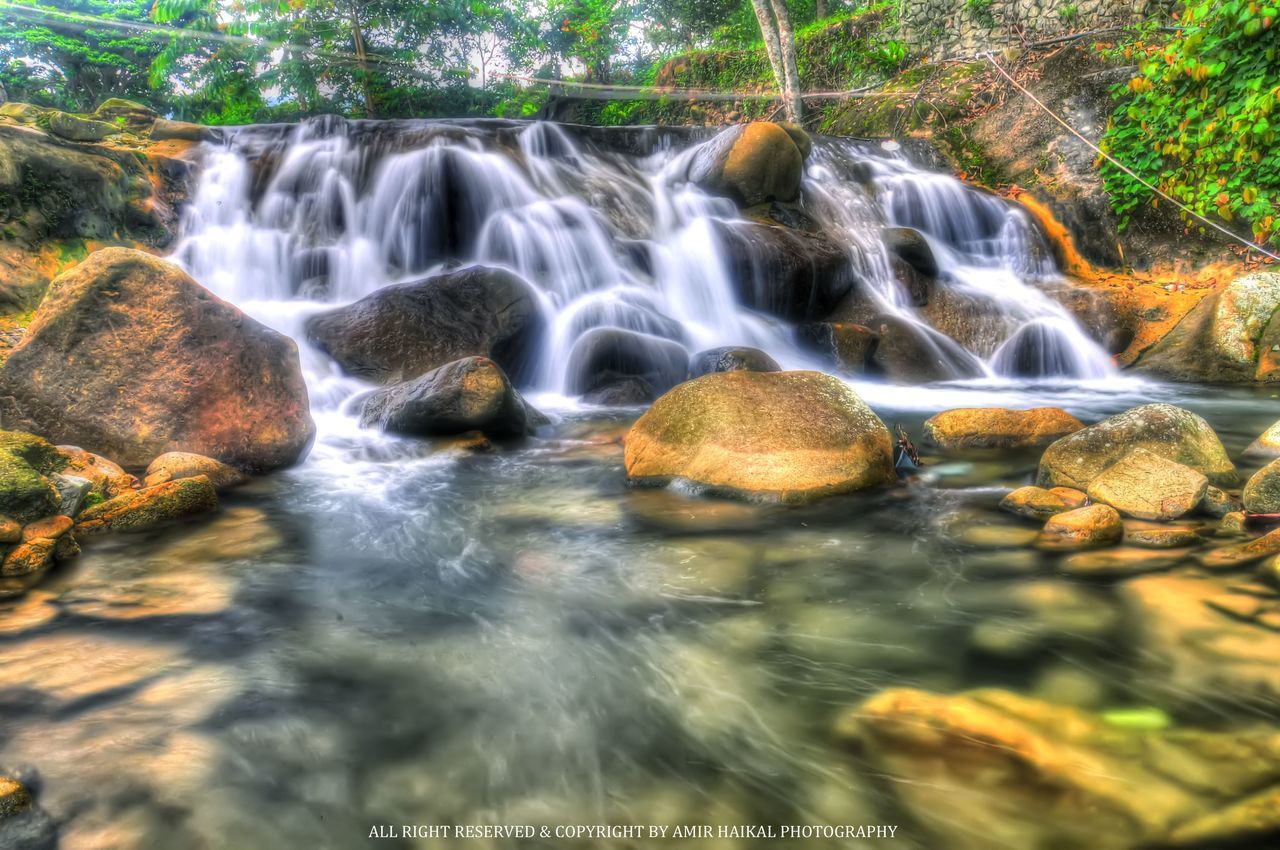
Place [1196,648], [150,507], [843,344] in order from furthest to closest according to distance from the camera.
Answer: [843,344], [150,507], [1196,648]

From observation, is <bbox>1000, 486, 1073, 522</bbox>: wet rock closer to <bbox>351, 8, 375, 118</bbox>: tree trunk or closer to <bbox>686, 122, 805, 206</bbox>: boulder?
<bbox>686, 122, 805, 206</bbox>: boulder

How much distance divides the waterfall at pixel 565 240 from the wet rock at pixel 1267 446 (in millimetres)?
4217

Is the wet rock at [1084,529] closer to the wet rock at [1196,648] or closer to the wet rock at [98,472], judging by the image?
the wet rock at [1196,648]

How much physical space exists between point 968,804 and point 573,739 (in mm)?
1071

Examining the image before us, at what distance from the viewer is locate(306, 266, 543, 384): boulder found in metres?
7.18

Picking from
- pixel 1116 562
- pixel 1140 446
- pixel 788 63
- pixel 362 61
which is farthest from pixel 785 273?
pixel 362 61

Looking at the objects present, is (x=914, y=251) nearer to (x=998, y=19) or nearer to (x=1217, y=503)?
(x=1217, y=503)

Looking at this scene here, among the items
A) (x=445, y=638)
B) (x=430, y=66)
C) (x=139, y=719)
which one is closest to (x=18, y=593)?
(x=139, y=719)

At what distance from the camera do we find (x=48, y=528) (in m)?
3.31

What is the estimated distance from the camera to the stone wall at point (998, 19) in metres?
14.0

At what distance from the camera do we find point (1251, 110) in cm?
580

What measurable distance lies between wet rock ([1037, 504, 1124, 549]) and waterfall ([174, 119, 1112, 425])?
477 centimetres

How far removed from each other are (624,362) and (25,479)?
5.17m

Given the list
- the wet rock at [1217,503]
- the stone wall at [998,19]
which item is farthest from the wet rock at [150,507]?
the stone wall at [998,19]
